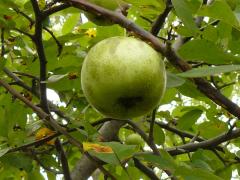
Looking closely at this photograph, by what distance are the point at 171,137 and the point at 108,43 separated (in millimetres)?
1633

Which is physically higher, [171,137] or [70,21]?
[70,21]

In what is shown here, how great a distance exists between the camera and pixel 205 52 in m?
1.31

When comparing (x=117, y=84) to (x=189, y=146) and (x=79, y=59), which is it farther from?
(x=189, y=146)

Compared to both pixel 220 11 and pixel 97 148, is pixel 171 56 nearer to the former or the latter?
pixel 220 11

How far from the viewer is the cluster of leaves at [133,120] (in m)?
1.28

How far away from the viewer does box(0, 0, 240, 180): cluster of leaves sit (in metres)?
1.28

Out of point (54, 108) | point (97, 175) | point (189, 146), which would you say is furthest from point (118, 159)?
point (97, 175)

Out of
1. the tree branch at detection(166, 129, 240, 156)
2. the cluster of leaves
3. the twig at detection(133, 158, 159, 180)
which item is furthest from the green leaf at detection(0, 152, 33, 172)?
the tree branch at detection(166, 129, 240, 156)

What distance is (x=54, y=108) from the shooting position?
2.38 metres

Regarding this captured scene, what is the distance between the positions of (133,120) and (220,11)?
1.10 metres

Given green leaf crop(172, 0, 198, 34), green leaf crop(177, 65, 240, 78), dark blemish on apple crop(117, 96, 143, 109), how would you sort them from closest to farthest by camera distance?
green leaf crop(177, 65, 240, 78) < green leaf crop(172, 0, 198, 34) < dark blemish on apple crop(117, 96, 143, 109)

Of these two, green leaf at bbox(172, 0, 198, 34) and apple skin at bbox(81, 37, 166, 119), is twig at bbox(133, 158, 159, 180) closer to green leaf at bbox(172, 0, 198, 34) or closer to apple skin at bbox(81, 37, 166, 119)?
apple skin at bbox(81, 37, 166, 119)

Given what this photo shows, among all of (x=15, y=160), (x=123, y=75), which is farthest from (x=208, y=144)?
(x=123, y=75)

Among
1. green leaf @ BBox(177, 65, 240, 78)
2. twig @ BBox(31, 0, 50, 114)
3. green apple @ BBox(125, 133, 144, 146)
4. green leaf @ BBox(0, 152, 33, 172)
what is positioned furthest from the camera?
green apple @ BBox(125, 133, 144, 146)
